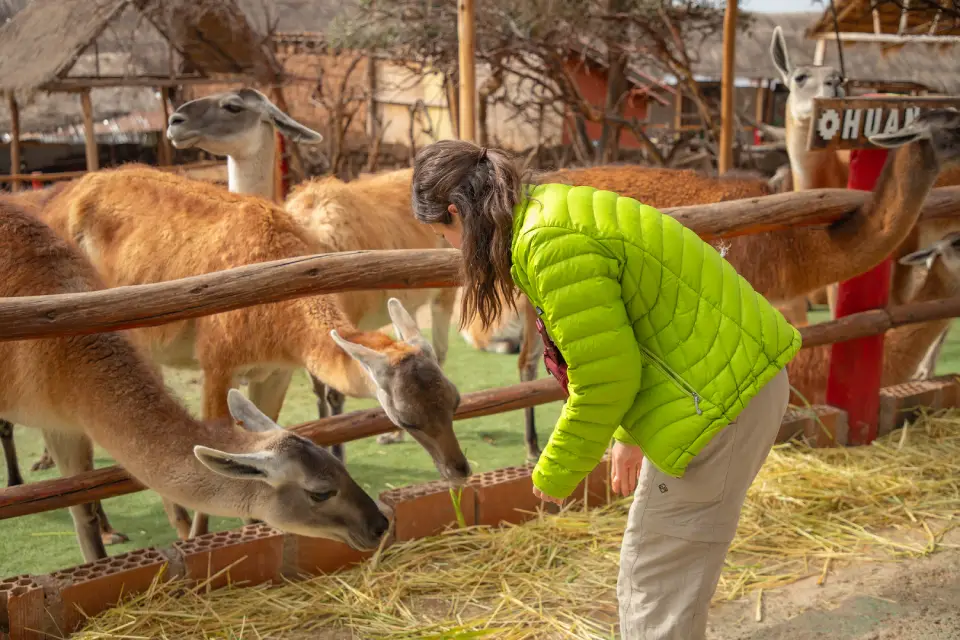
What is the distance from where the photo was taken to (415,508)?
150 inches

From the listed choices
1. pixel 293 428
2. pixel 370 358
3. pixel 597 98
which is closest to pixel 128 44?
pixel 597 98

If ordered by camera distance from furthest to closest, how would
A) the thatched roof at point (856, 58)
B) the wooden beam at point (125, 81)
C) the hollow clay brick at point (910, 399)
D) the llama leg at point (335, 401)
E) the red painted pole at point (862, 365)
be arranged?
the wooden beam at point (125, 81)
the thatched roof at point (856, 58)
the llama leg at point (335, 401)
the hollow clay brick at point (910, 399)
the red painted pole at point (862, 365)

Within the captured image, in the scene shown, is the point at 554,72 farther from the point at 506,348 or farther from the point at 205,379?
the point at 205,379

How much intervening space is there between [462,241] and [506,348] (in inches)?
223

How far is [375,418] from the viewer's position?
12.5 feet

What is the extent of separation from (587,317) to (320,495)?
1500 millimetres

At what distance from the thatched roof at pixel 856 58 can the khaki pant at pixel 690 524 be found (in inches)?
326

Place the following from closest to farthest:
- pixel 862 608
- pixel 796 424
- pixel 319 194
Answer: pixel 862 608 < pixel 796 424 < pixel 319 194

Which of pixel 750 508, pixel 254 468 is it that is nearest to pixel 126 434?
pixel 254 468

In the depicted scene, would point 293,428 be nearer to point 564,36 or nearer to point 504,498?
point 504,498

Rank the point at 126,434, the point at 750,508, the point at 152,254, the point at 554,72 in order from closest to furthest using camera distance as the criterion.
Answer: the point at 126,434 → the point at 750,508 → the point at 152,254 → the point at 554,72

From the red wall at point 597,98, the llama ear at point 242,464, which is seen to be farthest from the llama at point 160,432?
the red wall at point 597,98

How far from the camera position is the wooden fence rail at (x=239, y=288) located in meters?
2.63

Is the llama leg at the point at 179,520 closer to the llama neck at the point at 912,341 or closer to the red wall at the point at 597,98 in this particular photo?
the llama neck at the point at 912,341
